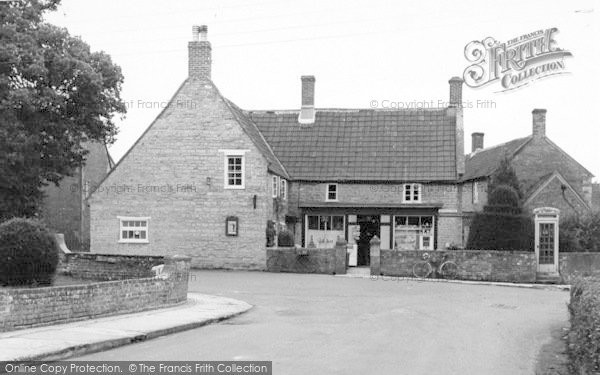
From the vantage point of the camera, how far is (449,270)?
107 feet

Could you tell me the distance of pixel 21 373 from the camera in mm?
10422

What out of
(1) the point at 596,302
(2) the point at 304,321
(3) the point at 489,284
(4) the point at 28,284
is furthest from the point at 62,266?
(1) the point at 596,302

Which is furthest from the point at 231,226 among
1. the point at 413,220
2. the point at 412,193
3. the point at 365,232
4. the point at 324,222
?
the point at 412,193

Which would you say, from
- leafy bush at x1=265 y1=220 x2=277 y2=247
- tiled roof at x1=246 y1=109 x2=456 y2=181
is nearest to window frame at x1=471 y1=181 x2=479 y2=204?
tiled roof at x1=246 y1=109 x2=456 y2=181

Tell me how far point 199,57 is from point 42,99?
8791mm

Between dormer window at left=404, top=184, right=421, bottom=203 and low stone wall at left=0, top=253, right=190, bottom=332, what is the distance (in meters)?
20.8

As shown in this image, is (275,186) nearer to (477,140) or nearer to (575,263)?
(575,263)

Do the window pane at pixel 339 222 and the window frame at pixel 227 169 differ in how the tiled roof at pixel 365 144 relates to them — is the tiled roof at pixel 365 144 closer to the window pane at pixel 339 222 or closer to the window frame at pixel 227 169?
the window pane at pixel 339 222

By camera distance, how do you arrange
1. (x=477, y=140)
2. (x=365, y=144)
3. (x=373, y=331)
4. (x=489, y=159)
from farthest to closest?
(x=477, y=140) < (x=489, y=159) < (x=365, y=144) < (x=373, y=331)

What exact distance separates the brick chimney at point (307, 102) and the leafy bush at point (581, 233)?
1624 centimetres

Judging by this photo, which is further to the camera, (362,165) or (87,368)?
(362,165)

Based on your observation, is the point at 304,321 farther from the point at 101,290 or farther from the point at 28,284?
the point at 28,284

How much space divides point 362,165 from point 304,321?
25.6m

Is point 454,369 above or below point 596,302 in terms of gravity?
below
